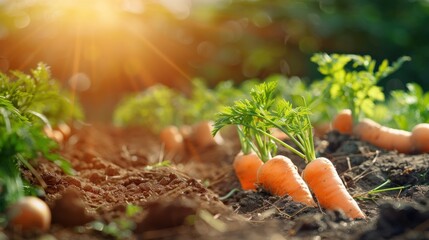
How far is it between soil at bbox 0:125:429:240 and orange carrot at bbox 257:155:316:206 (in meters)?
0.10

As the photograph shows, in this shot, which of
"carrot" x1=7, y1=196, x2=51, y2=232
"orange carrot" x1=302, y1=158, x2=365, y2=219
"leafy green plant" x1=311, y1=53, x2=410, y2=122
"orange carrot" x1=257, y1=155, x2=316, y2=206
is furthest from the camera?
"leafy green plant" x1=311, y1=53, x2=410, y2=122

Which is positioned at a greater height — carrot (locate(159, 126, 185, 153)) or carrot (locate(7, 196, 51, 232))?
carrot (locate(159, 126, 185, 153))

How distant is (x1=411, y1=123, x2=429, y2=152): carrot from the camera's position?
4.90 m

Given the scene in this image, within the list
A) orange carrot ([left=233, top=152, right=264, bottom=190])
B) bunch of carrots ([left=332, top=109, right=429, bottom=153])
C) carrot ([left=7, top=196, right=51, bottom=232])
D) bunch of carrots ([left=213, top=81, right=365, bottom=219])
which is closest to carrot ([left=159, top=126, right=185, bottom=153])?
A: bunch of carrots ([left=332, top=109, right=429, bottom=153])

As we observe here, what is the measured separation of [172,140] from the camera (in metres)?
6.53

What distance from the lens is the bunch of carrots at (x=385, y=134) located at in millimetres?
4945

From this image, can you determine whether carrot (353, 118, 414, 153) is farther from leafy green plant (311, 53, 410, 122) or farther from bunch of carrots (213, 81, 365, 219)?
bunch of carrots (213, 81, 365, 219)

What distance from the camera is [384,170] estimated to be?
4.38 metres

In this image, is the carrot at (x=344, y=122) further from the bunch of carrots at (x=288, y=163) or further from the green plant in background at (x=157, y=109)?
the green plant in background at (x=157, y=109)

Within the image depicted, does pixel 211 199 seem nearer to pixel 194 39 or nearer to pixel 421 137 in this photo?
pixel 421 137

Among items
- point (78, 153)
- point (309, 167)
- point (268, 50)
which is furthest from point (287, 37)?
point (309, 167)

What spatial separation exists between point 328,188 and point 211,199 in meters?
0.82

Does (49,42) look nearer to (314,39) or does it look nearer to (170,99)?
(170,99)

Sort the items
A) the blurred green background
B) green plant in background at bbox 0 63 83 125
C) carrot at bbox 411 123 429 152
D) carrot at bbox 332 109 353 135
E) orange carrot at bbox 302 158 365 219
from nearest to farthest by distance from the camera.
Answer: orange carrot at bbox 302 158 365 219 → green plant in background at bbox 0 63 83 125 → carrot at bbox 411 123 429 152 → carrot at bbox 332 109 353 135 → the blurred green background
